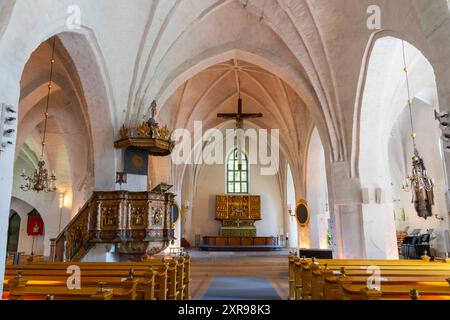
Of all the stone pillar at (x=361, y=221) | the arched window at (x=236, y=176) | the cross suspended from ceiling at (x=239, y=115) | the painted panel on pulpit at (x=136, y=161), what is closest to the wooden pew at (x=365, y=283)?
the stone pillar at (x=361, y=221)

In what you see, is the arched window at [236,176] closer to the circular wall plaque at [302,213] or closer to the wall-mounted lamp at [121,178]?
the circular wall plaque at [302,213]

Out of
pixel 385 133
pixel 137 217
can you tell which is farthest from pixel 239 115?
pixel 137 217

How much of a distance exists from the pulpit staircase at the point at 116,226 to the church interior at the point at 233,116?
4cm

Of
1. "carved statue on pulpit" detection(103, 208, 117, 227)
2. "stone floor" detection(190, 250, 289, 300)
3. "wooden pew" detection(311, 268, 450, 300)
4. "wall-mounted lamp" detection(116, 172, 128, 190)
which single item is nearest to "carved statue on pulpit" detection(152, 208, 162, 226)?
"carved statue on pulpit" detection(103, 208, 117, 227)

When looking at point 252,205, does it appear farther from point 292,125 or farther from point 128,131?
point 128,131

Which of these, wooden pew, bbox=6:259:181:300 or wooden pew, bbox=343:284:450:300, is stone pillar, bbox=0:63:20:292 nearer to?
wooden pew, bbox=6:259:181:300

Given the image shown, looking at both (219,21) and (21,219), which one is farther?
(21,219)

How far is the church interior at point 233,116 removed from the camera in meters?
5.14

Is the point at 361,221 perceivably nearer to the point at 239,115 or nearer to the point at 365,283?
the point at 365,283

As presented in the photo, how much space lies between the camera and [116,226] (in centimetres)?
890

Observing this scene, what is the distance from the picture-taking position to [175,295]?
20.9 feet

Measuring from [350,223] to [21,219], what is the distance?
830 inches
